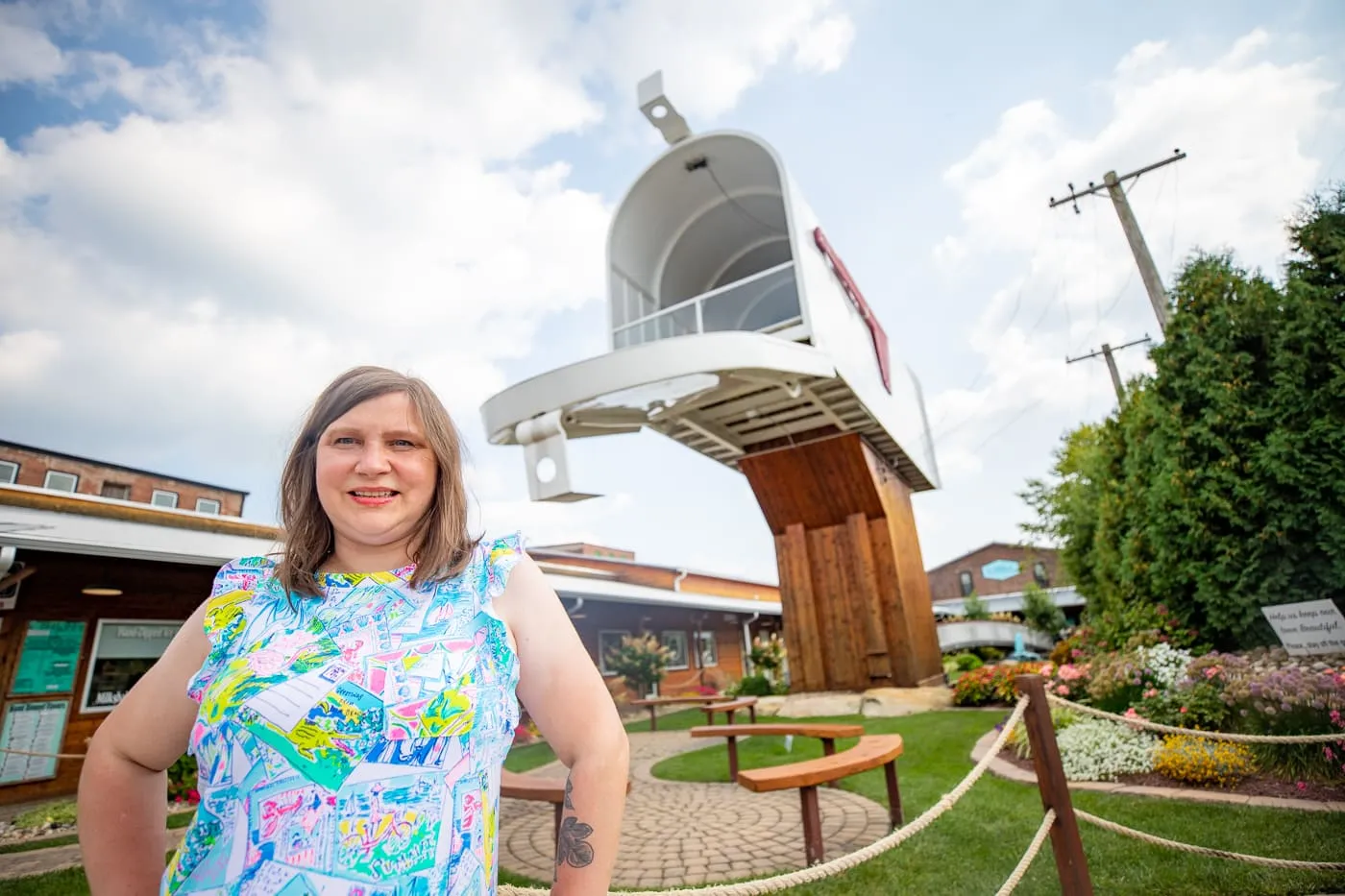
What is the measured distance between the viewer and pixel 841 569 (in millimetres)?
11992

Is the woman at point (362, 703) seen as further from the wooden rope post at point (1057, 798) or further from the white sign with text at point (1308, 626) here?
the white sign with text at point (1308, 626)

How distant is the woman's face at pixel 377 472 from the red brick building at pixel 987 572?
44.0m

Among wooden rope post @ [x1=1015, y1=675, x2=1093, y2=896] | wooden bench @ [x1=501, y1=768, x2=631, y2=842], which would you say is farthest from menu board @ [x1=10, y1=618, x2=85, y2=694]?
wooden rope post @ [x1=1015, y1=675, x2=1093, y2=896]

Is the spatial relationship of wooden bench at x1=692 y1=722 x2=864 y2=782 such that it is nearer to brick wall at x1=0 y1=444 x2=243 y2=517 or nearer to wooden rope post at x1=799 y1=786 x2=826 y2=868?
wooden rope post at x1=799 y1=786 x2=826 y2=868

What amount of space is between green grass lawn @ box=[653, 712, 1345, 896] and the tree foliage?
3.37 metres

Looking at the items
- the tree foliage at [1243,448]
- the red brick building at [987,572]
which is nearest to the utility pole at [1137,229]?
the tree foliage at [1243,448]

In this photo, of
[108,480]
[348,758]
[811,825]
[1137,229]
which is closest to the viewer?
[348,758]

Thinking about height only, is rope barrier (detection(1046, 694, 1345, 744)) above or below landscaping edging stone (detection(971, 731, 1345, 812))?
above

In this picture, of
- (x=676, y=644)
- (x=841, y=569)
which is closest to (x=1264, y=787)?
(x=841, y=569)

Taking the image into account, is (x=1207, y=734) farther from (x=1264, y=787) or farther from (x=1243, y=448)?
(x=1243, y=448)

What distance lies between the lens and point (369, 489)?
1325 millimetres

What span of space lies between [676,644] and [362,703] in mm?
18867

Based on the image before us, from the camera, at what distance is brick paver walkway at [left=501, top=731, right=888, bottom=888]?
4137 millimetres

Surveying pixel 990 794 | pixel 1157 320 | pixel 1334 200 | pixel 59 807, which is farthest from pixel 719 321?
pixel 59 807
